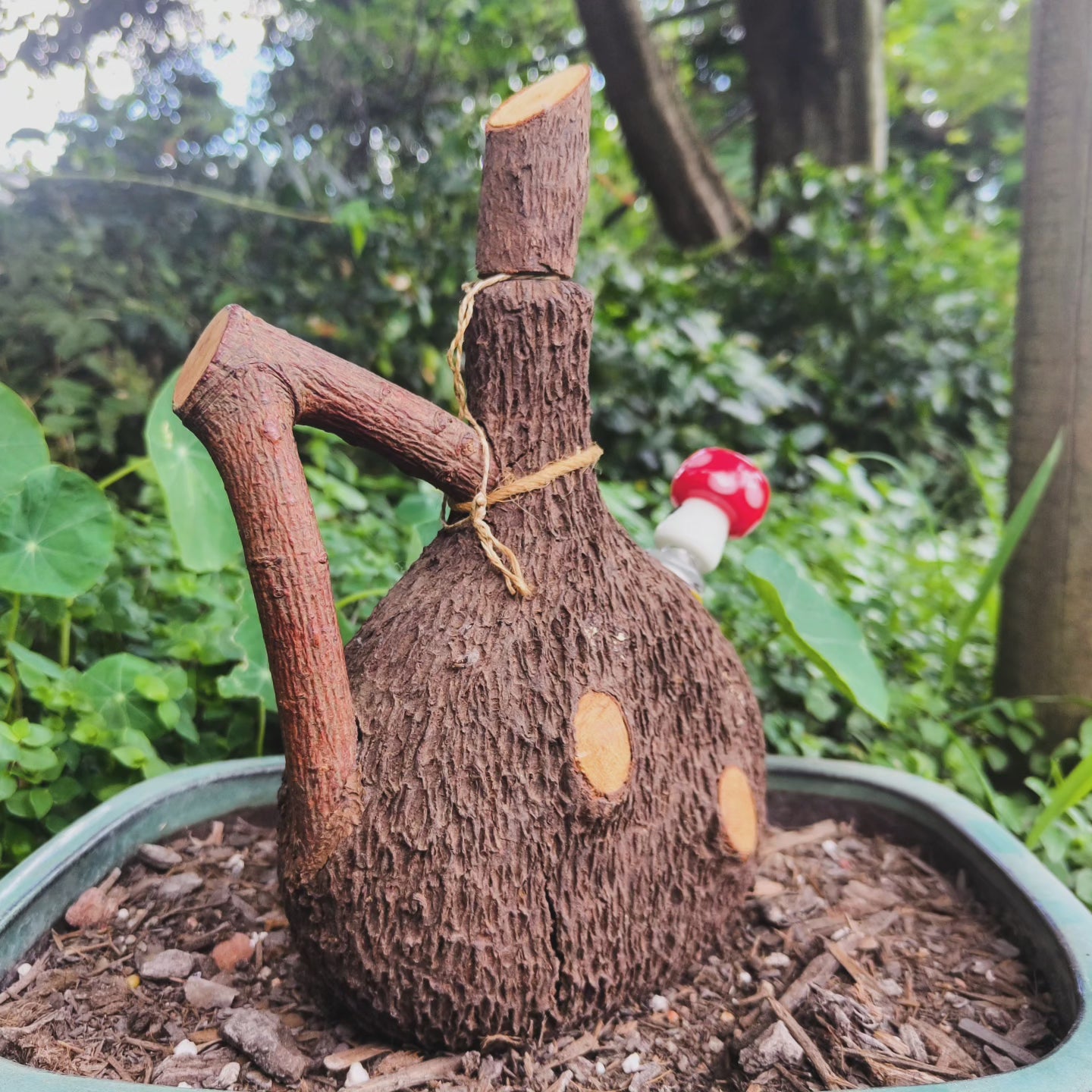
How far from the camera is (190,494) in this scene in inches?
47.3

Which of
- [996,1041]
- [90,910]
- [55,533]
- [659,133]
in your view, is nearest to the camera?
[996,1041]

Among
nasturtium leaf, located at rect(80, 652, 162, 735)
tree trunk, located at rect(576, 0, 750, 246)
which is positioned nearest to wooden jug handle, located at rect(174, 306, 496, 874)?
nasturtium leaf, located at rect(80, 652, 162, 735)

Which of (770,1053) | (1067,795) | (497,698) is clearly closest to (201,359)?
(497,698)

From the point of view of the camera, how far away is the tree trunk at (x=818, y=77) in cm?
352

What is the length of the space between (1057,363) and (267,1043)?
154 cm

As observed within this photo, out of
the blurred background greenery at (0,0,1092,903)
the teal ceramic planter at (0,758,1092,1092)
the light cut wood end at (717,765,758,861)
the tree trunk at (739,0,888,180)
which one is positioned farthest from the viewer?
the tree trunk at (739,0,888,180)

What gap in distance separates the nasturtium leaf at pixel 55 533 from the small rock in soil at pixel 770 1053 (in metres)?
1.00

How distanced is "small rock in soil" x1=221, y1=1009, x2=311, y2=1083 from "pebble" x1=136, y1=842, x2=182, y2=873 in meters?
0.30

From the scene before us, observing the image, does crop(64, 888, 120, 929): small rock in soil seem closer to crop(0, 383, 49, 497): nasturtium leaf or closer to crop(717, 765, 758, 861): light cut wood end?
crop(0, 383, 49, 497): nasturtium leaf

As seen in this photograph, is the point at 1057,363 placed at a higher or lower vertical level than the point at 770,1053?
higher

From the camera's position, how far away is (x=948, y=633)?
193cm

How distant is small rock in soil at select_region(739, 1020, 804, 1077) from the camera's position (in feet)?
2.57

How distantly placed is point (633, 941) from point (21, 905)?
63 cm

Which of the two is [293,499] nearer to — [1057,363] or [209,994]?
[209,994]
